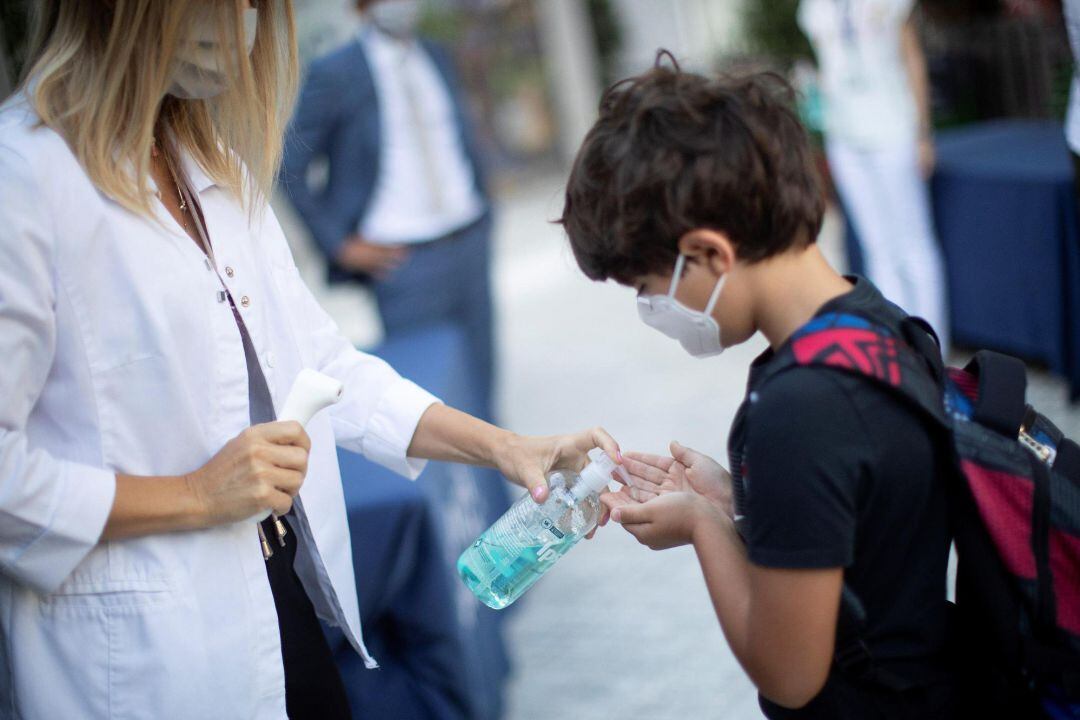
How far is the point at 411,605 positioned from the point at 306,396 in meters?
1.21

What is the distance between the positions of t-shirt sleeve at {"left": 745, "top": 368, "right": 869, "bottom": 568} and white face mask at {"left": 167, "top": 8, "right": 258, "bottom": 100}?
2.79 ft

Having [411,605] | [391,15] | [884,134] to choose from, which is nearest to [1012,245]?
[884,134]

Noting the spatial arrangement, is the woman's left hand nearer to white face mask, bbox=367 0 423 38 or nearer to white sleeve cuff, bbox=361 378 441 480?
white sleeve cuff, bbox=361 378 441 480

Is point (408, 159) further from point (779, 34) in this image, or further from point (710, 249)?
point (779, 34)

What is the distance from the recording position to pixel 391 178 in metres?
4.26

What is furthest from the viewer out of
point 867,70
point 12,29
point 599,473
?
point 867,70

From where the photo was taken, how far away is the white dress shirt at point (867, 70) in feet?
14.5

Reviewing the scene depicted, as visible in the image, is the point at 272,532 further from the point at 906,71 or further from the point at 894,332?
the point at 906,71

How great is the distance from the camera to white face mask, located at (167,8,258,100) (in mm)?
1398

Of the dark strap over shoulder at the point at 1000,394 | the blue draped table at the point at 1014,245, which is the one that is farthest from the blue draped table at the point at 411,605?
the blue draped table at the point at 1014,245

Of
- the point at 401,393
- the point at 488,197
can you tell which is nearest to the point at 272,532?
the point at 401,393

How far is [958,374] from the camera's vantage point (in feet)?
4.44

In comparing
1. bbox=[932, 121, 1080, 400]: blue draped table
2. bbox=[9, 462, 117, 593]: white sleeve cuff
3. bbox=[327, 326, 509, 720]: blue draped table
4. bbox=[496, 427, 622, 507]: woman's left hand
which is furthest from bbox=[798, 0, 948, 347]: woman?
bbox=[9, 462, 117, 593]: white sleeve cuff

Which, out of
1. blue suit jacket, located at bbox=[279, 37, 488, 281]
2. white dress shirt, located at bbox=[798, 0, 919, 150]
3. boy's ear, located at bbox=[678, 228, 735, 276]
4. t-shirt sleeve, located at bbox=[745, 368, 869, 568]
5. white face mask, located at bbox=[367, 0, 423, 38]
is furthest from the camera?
white dress shirt, located at bbox=[798, 0, 919, 150]
